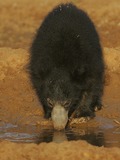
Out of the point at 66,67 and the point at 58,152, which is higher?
the point at 66,67

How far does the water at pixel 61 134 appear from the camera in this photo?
306 inches

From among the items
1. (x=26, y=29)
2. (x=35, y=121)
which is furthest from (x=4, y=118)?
(x=26, y=29)

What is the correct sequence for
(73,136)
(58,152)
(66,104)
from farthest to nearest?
(66,104) → (73,136) → (58,152)

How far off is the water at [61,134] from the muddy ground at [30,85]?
0.05 metres

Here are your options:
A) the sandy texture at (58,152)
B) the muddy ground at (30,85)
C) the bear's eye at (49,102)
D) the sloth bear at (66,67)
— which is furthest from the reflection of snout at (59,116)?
the sandy texture at (58,152)

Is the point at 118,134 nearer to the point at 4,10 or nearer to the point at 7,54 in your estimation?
the point at 7,54

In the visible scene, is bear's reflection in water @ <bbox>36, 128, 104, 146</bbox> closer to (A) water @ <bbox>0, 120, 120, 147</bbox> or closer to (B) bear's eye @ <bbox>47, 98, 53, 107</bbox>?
(A) water @ <bbox>0, 120, 120, 147</bbox>

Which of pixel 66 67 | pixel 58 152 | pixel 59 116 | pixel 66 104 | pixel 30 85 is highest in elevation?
pixel 66 67

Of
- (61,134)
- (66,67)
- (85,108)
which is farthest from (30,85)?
(61,134)

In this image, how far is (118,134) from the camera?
26.4ft

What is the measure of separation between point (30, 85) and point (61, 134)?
8.16 feet

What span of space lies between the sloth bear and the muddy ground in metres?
0.32

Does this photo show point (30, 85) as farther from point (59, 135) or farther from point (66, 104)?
point (59, 135)

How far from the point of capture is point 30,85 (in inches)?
412
